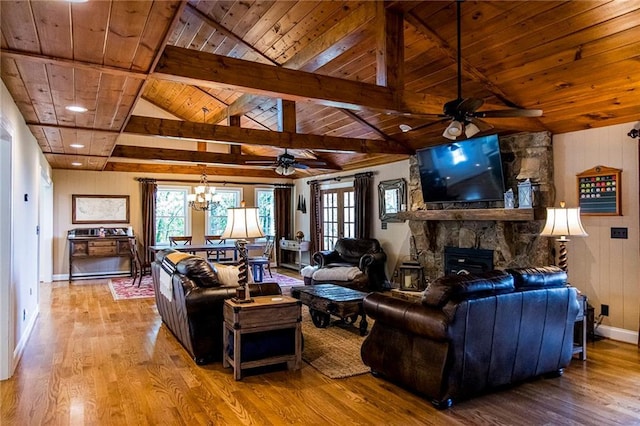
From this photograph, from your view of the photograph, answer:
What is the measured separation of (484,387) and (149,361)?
9.51 ft

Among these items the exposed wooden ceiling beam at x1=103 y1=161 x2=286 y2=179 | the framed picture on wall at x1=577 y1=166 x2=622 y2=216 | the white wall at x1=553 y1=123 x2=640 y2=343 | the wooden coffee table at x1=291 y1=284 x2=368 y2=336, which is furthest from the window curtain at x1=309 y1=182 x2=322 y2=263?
the framed picture on wall at x1=577 y1=166 x2=622 y2=216

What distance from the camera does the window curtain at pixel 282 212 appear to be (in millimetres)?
10930

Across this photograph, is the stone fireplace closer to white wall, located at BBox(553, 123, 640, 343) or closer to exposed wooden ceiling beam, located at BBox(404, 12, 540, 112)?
white wall, located at BBox(553, 123, 640, 343)

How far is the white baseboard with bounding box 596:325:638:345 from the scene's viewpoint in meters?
4.49

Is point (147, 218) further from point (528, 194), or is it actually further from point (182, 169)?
point (528, 194)

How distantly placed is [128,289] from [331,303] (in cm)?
474

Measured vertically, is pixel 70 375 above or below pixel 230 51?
below

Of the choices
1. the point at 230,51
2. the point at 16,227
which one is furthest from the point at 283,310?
Result: the point at 230,51

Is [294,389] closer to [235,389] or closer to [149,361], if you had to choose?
[235,389]

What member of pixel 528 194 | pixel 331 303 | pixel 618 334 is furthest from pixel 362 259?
pixel 618 334

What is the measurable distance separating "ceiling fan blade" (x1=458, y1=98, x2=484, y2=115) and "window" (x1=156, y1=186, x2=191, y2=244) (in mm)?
7925

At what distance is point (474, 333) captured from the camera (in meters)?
2.95

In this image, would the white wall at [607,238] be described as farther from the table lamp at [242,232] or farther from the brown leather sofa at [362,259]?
the table lamp at [242,232]

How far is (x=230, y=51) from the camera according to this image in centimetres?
603
